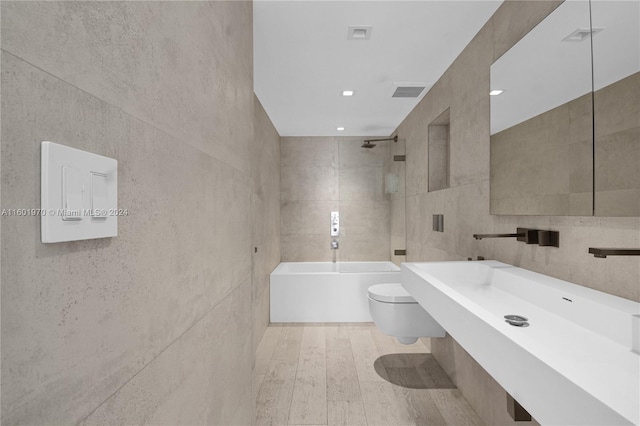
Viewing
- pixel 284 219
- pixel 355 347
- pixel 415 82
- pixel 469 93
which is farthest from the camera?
pixel 284 219

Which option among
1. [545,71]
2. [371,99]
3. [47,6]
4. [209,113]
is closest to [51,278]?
[47,6]

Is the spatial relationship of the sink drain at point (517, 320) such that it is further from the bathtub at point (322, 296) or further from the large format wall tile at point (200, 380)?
the bathtub at point (322, 296)

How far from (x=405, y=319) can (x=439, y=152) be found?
1406 millimetres

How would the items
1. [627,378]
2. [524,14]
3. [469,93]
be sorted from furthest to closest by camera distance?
[469,93] < [524,14] < [627,378]

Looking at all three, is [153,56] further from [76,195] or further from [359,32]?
[359,32]

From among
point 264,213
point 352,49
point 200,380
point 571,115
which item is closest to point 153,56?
point 200,380

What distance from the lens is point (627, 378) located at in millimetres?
794

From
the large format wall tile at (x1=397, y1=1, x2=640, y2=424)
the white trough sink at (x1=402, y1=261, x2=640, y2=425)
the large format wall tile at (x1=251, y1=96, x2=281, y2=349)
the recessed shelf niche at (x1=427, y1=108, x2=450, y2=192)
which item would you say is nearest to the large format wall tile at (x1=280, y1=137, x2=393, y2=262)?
the large format wall tile at (x1=251, y1=96, x2=281, y2=349)

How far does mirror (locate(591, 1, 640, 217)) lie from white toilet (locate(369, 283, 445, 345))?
→ 1.53m

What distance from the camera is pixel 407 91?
2965 mm

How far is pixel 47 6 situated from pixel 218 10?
0.81 metres

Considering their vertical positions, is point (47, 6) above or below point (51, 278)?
above

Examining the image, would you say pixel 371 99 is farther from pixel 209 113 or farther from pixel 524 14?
pixel 209 113

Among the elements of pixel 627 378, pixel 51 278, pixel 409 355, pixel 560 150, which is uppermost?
pixel 560 150
